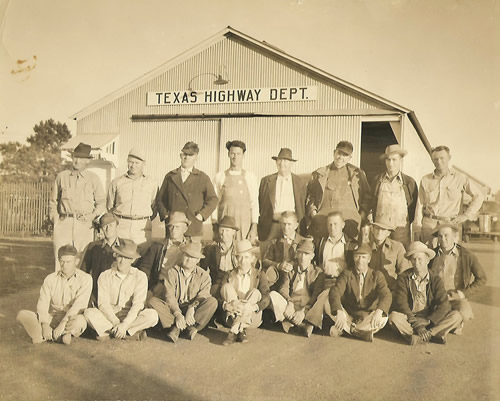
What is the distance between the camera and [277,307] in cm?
432

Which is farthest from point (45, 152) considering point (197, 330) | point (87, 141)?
point (197, 330)

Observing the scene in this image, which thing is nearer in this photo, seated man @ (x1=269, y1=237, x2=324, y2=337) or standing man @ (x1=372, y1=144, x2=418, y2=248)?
seated man @ (x1=269, y1=237, x2=324, y2=337)

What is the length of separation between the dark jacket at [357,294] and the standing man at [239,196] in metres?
1.30

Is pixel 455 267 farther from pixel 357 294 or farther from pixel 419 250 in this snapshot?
pixel 357 294

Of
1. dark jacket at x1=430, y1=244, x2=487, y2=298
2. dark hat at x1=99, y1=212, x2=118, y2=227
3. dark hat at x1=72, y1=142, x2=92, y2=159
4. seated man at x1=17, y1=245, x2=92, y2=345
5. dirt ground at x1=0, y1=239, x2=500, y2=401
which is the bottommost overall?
dirt ground at x1=0, y1=239, x2=500, y2=401

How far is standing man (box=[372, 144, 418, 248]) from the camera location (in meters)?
4.84

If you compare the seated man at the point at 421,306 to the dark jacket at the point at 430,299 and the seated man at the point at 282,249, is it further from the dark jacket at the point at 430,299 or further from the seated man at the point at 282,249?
the seated man at the point at 282,249

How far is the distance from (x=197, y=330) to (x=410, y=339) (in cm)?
213

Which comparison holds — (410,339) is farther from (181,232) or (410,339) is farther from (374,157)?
(374,157)

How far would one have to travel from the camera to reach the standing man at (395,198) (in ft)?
15.9

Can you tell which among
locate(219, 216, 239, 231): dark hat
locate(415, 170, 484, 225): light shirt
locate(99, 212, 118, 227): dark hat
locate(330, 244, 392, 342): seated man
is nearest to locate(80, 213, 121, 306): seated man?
locate(99, 212, 118, 227): dark hat

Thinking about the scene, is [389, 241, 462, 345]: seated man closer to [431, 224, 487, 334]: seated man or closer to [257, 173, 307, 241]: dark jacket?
[431, 224, 487, 334]: seated man

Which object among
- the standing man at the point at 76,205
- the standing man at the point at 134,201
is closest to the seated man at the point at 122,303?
the standing man at the point at 134,201

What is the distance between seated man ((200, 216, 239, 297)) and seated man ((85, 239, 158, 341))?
0.74m
